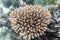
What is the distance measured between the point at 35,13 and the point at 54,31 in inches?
13.2

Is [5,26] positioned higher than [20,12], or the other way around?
[20,12]

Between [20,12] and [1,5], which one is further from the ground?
[1,5]

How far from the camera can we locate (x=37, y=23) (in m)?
1.51

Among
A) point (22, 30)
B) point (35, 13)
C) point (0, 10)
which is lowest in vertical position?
point (22, 30)

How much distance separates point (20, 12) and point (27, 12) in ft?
0.25

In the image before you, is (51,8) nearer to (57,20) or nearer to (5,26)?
(57,20)

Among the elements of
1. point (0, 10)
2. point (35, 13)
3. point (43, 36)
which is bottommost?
point (43, 36)

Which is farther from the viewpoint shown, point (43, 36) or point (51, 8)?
point (51, 8)

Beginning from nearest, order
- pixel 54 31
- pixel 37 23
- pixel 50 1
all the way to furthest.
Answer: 1. pixel 37 23
2. pixel 54 31
3. pixel 50 1

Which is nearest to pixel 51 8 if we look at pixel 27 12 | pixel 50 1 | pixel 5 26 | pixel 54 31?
pixel 50 1

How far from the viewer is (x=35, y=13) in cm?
154

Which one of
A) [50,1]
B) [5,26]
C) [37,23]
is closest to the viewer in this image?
[37,23]

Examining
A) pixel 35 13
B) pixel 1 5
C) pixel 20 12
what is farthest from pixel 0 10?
pixel 35 13

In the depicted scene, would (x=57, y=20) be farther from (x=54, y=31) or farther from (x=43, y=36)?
(x=43, y=36)
